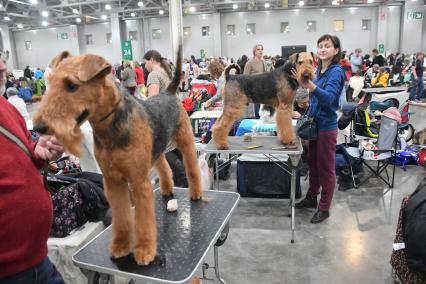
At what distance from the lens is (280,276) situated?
287 cm

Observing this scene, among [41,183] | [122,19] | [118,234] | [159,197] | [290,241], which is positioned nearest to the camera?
[41,183]

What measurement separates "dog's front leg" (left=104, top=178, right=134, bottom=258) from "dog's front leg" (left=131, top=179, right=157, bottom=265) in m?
0.07

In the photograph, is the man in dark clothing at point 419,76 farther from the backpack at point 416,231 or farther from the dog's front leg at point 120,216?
the dog's front leg at point 120,216

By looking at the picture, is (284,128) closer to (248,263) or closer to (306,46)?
(248,263)

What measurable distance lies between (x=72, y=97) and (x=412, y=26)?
23.7 metres

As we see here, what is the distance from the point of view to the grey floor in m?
2.88

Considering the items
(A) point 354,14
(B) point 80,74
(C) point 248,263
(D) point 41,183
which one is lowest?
(C) point 248,263

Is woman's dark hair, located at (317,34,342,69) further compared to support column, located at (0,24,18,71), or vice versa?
support column, located at (0,24,18,71)

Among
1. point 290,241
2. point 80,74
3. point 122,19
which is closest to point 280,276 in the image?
point 290,241

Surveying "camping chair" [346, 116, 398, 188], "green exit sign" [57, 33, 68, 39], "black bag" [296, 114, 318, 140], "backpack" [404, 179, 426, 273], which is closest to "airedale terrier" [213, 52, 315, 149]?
"black bag" [296, 114, 318, 140]

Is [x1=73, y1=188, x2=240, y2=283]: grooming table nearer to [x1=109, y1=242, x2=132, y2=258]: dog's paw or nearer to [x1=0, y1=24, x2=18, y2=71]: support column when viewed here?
[x1=109, y1=242, x2=132, y2=258]: dog's paw

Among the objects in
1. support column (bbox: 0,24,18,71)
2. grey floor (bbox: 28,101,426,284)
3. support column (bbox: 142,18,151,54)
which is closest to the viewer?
grey floor (bbox: 28,101,426,284)

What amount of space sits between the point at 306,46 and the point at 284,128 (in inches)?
769

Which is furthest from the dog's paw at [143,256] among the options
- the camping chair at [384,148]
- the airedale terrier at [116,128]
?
the camping chair at [384,148]
